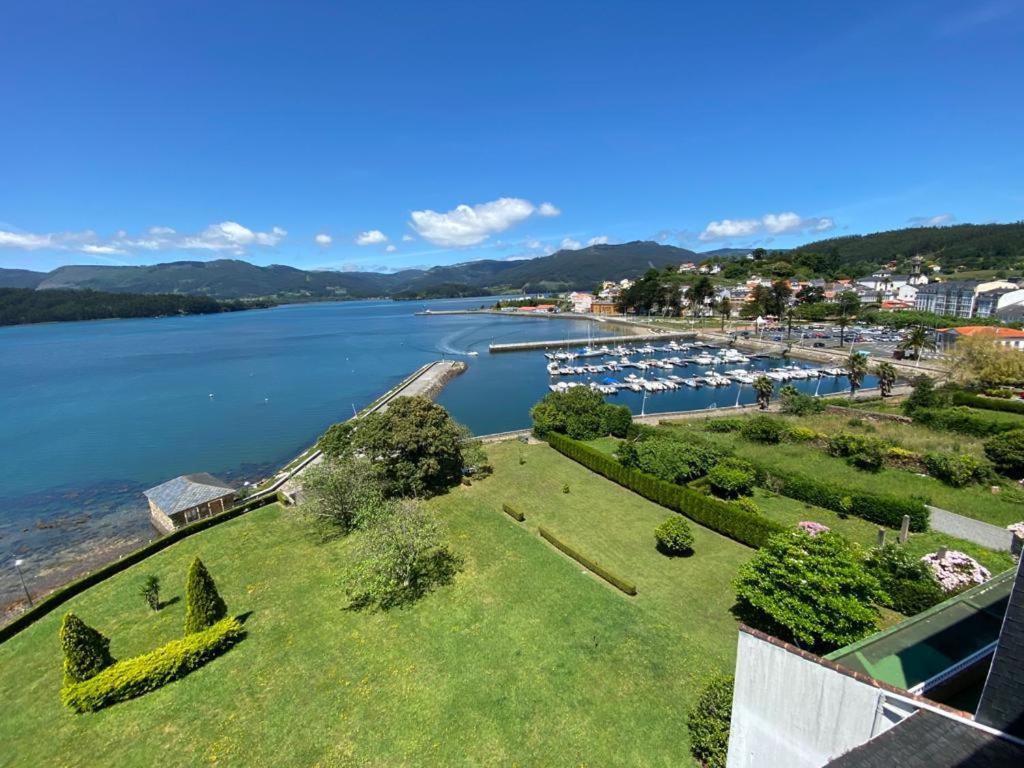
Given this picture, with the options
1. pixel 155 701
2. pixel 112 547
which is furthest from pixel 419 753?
pixel 112 547

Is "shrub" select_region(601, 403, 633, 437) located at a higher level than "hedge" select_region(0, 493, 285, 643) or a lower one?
higher

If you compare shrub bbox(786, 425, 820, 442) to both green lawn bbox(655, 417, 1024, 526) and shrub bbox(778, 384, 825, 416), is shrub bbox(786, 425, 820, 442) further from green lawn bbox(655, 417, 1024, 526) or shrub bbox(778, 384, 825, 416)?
shrub bbox(778, 384, 825, 416)

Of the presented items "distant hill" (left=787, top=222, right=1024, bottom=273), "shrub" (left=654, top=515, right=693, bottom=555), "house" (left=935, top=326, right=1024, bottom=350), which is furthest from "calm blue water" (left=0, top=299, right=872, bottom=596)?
"distant hill" (left=787, top=222, right=1024, bottom=273)

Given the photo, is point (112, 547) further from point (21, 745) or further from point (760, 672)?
point (760, 672)

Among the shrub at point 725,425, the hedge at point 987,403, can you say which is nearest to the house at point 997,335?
the hedge at point 987,403

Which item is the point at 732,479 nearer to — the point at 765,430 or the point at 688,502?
the point at 688,502

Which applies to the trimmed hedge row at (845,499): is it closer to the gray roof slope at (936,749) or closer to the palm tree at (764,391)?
the palm tree at (764,391)
